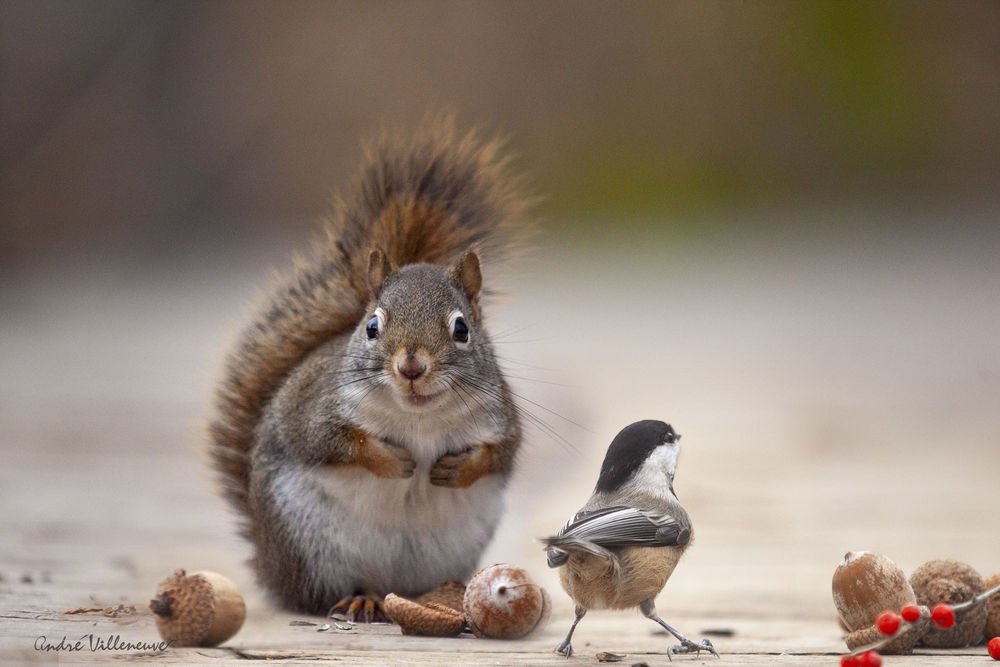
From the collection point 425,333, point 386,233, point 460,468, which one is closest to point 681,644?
point 460,468

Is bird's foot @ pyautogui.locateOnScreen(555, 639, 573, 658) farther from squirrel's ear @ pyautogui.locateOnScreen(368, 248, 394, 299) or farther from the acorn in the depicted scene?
squirrel's ear @ pyautogui.locateOnScreen(368, 248, 394, 299)

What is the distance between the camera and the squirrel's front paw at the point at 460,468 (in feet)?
4.35

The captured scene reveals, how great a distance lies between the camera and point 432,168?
5.36 feet

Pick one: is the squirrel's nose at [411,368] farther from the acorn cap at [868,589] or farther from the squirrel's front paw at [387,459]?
the acorn cap at [868,589]

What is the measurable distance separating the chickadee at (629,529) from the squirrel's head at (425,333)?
0.23 meters

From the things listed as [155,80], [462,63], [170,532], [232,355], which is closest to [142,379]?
[155,80]

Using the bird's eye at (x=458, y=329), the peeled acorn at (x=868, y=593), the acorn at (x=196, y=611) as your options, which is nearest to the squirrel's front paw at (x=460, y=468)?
the bird's eye at (x=458, y=329)

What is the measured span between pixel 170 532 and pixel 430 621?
82cm

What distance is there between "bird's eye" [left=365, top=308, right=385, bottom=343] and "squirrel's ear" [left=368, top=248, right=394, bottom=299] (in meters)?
0.05

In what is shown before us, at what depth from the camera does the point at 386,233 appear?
63.2 inches

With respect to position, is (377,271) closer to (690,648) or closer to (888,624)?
(690,648)

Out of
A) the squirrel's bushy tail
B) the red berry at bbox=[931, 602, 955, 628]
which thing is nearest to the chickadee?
the red berry at bbox=[931, 602, 955, 628]

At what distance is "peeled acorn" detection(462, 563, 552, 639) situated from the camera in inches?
50.5
